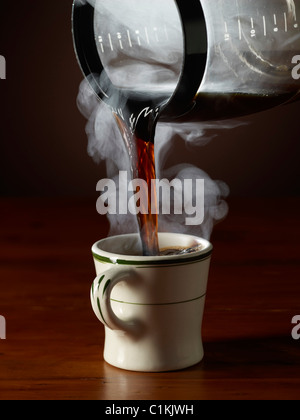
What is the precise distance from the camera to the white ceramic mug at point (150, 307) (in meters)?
0.70

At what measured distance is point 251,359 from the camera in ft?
2.34

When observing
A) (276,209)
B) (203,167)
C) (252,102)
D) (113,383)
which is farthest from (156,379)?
(203,167)

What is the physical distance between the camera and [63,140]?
7.51 ft

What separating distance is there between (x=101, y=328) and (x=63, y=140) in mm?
1540

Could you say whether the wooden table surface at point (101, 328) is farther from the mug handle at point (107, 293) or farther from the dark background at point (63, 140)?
the dark background at point (63, 140)

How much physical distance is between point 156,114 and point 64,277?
0.33 m

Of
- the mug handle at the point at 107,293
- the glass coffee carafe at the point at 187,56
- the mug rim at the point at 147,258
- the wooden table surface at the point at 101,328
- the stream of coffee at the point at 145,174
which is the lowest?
the wooden table surface at the point at 101,328

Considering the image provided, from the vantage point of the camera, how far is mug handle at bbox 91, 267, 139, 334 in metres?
0.69

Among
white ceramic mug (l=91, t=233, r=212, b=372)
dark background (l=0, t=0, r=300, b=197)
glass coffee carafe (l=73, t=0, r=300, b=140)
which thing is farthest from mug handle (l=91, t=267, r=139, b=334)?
dark background (l=0, t=0, r=300, b=197)

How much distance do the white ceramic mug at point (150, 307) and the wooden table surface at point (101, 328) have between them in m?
0.02

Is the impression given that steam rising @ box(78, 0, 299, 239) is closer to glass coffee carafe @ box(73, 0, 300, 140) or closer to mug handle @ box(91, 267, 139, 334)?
glass coffee carafe @ box(73, 0, 300, 140)

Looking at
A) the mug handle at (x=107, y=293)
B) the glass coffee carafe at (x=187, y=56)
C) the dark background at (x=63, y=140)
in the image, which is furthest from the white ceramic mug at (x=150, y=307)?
the dark background at (x=63, y=140)

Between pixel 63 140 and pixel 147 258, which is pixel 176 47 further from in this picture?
pixel 63 140

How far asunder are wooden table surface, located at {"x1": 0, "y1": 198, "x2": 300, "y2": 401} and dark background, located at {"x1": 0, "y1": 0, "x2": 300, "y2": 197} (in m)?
0.94
